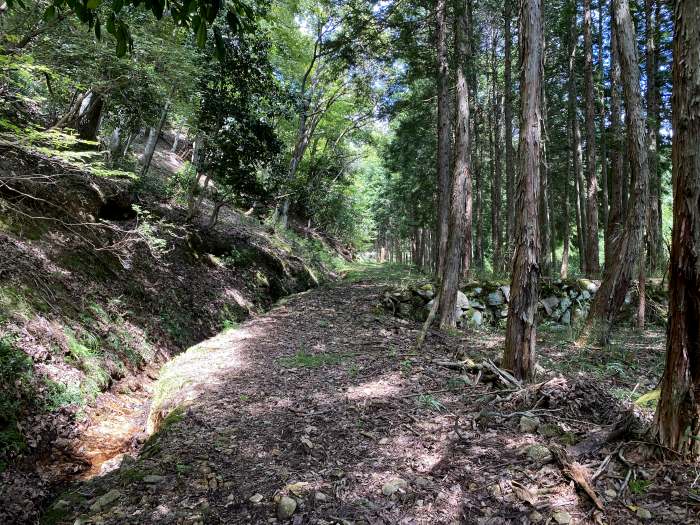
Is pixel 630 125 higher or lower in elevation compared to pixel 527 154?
higher

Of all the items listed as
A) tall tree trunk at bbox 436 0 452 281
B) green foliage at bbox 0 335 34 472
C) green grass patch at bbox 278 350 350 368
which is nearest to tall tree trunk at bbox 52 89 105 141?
green foliage at bbox 0 335 34 472

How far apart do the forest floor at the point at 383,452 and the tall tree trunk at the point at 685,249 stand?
315mm

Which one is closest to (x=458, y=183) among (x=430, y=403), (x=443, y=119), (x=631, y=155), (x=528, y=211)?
(x=443, y=119)

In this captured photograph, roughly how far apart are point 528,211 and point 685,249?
2.36 m

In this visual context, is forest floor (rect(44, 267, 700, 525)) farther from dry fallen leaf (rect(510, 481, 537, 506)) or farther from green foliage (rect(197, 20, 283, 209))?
green foliage (rect(197, 20, 283, 209))

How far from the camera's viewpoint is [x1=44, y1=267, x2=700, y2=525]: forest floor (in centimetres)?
274

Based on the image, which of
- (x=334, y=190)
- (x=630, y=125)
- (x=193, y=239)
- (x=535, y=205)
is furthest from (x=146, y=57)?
(x=334, y=190)

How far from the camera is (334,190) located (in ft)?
89.7

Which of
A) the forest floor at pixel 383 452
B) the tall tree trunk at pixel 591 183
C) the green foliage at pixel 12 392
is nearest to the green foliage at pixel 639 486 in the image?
the forest floor at pixel 383 452

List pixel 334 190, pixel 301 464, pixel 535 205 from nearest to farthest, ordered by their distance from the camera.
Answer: pixel 301 464 → pixel 535 205 → pixel 334 190

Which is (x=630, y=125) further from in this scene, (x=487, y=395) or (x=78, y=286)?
(x=78, y=286)

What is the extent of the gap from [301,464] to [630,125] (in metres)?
7.57

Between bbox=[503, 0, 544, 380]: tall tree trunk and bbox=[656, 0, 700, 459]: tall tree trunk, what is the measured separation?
2128 millimetres

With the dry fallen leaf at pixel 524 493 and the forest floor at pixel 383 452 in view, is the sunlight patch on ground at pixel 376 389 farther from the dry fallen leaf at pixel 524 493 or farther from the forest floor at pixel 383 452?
the dry fallen leaf at pixel 524 493
